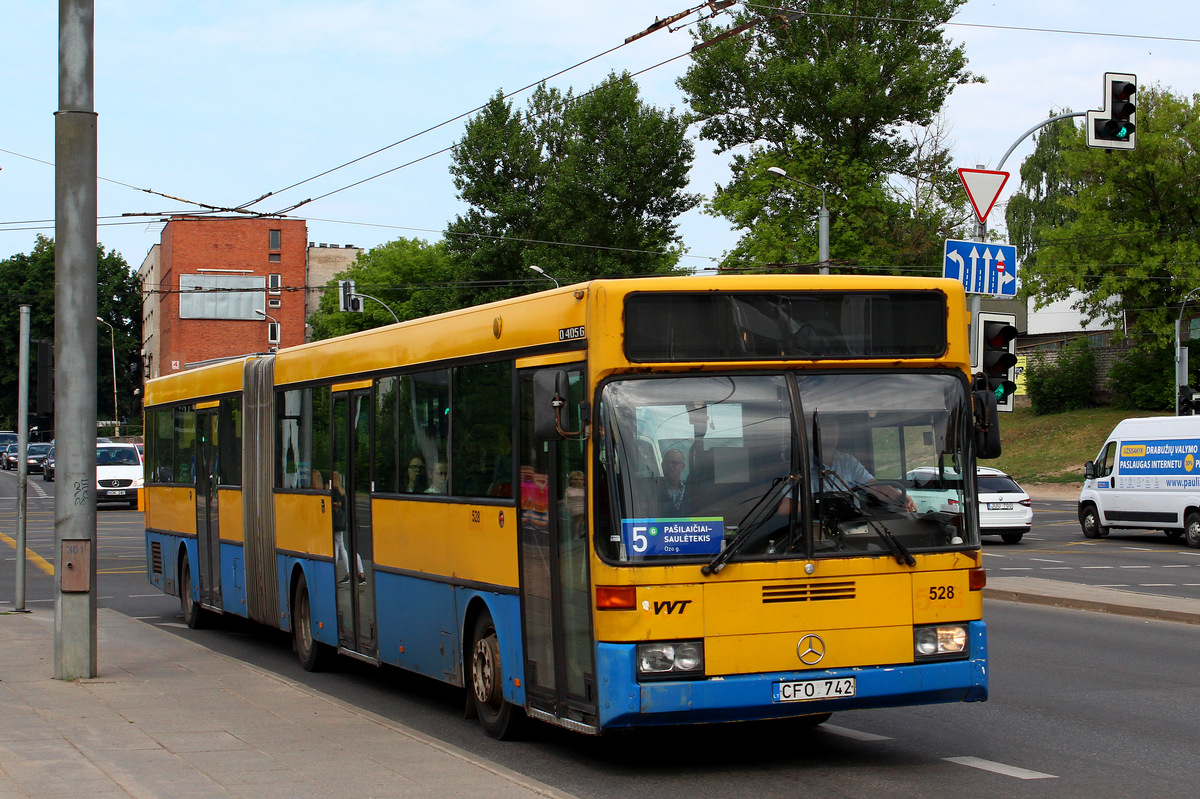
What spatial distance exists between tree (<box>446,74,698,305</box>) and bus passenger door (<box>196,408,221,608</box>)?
141ft

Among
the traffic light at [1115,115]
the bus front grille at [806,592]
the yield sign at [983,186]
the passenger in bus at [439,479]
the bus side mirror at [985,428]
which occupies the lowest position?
the bus front grille at [806,592]

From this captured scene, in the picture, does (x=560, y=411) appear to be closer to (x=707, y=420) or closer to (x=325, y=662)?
(x=707, y=420)

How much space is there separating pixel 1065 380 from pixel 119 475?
41.6 m

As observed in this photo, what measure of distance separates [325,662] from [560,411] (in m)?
6.08

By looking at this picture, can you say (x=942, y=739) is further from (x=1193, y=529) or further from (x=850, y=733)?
(x=1193, y=529)

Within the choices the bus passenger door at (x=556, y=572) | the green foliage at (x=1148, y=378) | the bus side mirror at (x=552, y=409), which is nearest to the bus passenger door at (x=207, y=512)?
the bus passenger door at (x=556, y=572)

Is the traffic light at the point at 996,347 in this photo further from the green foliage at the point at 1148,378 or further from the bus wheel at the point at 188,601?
the green foliage at the point at 1148,378

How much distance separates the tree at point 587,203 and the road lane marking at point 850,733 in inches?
1960

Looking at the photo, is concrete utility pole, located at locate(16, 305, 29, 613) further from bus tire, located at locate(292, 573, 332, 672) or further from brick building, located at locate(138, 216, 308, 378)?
brick building, located at locate(138, 216, 308, 378)

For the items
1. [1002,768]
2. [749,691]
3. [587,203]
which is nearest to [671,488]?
[749,691]

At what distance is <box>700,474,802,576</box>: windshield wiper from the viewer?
7430mm

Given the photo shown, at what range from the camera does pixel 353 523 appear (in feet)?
38.0

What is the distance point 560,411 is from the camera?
7.63 meters

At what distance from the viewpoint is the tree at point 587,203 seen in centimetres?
6147
